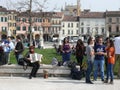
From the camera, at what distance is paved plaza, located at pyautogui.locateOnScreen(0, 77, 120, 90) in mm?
15078

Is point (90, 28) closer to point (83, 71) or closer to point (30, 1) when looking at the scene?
point (30, 1)

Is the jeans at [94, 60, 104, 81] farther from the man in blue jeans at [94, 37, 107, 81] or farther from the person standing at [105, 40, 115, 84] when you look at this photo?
the person standing at [105, 40, 115, 84]

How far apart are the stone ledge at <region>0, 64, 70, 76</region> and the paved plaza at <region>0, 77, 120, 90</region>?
23.7 inches

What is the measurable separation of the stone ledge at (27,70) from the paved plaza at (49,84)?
60 cm

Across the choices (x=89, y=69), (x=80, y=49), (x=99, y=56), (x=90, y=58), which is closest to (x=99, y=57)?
(x=99, y=56)

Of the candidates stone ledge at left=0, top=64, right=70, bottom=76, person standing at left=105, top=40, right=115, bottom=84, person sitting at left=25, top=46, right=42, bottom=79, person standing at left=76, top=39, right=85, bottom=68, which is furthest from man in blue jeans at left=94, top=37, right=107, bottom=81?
person standing at left=76, top=39, right=85, bottom=68

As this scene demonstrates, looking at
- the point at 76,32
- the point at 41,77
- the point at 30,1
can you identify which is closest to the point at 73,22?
the point at 76,32

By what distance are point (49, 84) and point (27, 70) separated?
244 centimetres

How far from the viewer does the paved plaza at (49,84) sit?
594 inches

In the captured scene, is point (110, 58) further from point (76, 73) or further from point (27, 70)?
point (27, 70)

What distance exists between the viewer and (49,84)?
15.8 metres

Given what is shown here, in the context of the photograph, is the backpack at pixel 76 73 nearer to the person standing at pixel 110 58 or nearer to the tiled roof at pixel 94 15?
the person standing at pixel 110 58

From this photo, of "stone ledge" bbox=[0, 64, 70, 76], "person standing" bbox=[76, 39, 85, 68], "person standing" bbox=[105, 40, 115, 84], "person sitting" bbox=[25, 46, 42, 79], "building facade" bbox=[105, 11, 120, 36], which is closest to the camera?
"person standing" bbox=[105, 40, 115, 84]

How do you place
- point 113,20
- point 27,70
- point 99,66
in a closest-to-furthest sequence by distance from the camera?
point 99,66
point 27,70
point 113,20
